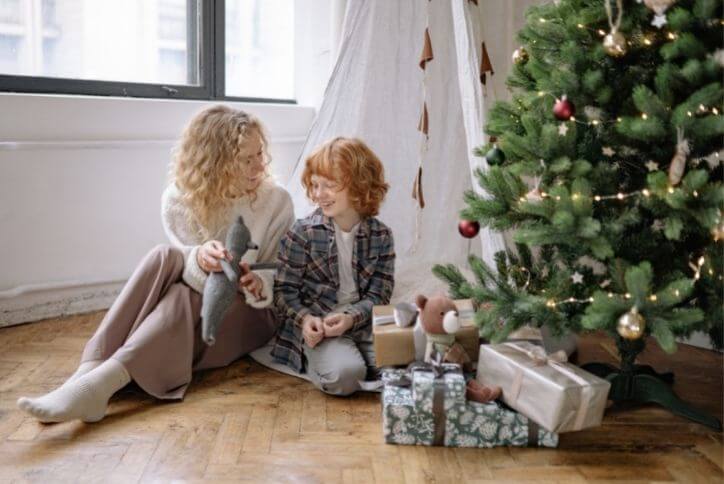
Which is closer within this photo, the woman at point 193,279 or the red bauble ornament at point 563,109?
the red bauble ornament at point 563,109

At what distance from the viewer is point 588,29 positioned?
6.21 ft

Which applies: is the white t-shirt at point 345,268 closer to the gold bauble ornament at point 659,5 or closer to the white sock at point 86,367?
the white sock at point 86,367

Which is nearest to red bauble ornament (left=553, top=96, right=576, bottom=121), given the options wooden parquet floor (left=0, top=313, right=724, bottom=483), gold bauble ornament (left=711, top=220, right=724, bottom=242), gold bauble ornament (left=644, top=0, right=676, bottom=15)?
gold bauble ornament (left=644, top=0, right=676, bottom=15)

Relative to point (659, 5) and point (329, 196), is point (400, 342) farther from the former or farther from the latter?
point (659, 5)

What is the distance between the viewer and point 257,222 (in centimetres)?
241

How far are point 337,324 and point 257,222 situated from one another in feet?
1.48

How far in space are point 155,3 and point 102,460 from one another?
6.89 ft

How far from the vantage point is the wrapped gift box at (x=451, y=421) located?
1820mm

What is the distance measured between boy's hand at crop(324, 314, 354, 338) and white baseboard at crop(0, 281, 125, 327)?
1206 millimetres

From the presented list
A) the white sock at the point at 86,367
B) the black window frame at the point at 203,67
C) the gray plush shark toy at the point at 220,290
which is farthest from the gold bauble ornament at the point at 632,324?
the black window frame at the point at 203,67

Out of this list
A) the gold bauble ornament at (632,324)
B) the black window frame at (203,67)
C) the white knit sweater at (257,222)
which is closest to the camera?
the gold bauble ornament at (632,324)

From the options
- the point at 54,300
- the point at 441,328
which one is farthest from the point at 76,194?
the point at 441,328

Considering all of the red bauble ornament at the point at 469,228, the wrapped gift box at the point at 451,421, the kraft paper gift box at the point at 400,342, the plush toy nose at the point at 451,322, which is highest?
the red bauble ornament at the point at 469,228

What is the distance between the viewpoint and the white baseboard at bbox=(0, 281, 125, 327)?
9.00ft
